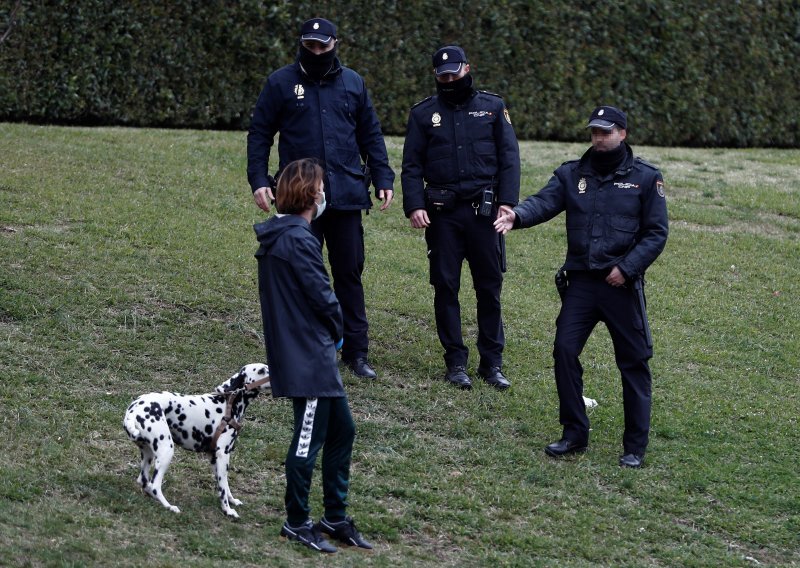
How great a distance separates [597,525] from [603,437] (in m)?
1.34

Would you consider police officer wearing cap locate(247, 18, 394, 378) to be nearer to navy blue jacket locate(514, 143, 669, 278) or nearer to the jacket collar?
the jacket collar

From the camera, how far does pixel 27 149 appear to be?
12219 millimetres

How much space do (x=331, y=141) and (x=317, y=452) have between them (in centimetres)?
293

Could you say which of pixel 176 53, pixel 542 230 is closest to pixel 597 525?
pixel 542 230

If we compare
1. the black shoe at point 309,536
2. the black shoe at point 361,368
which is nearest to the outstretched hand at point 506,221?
the black shoe at point 361,368

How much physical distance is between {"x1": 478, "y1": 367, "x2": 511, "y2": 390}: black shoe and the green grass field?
0.11 metres

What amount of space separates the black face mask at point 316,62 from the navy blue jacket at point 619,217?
6.40 ft

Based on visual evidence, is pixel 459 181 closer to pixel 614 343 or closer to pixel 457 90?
pixel 457 90

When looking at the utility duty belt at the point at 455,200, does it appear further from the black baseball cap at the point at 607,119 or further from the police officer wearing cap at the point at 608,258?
the black baseball cap at the point at 607,119

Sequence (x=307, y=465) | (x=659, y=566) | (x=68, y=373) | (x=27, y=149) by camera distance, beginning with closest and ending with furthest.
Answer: (x=307, y=465) → (x=659, y=566) → (x=68, y=373) → (x=27, y=149)

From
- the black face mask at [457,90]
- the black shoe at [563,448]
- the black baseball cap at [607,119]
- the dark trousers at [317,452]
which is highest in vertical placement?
the black face mask at [457,90]

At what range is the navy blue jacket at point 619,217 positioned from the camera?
23.2 feet

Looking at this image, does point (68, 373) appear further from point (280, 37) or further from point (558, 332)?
point (280, 37)

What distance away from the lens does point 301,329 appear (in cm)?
553
